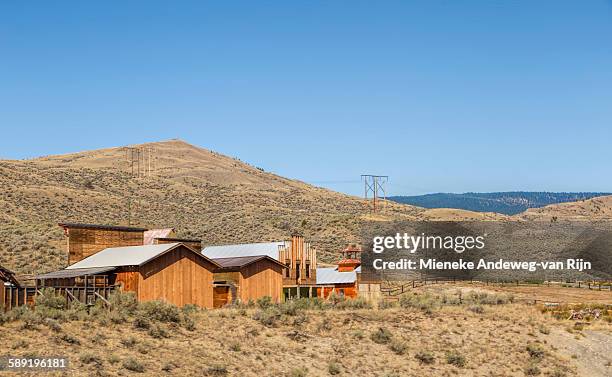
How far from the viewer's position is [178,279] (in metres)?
41.5

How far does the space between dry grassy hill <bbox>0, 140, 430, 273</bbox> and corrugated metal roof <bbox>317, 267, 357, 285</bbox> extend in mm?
19437

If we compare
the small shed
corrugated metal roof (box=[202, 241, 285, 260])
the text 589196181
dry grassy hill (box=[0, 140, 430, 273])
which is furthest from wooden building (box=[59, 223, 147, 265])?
the text 589196181

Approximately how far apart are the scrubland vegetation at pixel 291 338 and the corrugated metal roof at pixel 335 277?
1129 cm

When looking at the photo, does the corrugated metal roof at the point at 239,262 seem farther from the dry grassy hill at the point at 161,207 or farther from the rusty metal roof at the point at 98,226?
the dry grassy hill at the point at 161,207

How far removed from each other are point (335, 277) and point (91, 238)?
718 inches

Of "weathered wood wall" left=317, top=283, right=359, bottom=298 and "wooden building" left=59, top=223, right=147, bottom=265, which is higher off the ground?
"wooden building" left=59, top=223, right=147, bottom=265

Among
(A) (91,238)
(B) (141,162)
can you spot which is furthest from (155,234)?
(B) (141,162)

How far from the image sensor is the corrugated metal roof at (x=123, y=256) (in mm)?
40844

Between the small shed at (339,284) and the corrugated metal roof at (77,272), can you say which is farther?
the small shed at (339,284)

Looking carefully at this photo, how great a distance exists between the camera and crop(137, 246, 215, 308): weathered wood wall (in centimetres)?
4009

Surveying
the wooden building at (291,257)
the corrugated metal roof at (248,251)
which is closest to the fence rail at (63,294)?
the corrugated metal roof at (248,251)

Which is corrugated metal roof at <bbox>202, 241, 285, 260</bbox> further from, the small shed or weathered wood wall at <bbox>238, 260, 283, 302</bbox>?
weathered wood wall at <bbox>238, 260, 283, 302</bbox>

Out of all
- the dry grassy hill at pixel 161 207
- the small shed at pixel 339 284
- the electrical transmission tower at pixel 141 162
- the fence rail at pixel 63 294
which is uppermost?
the electrical transmission tower at pixel 141 162

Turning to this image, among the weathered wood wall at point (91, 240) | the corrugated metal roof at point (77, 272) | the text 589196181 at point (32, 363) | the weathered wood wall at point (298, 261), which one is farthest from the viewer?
the weathered wood wall at point (298, 261)
